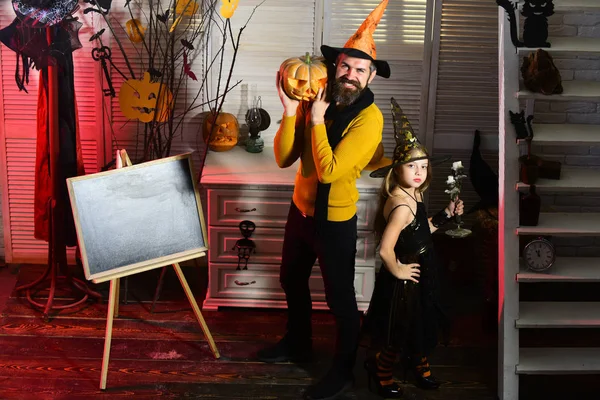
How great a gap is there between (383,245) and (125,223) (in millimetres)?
1183

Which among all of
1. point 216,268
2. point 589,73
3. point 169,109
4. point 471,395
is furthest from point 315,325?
point 589,73

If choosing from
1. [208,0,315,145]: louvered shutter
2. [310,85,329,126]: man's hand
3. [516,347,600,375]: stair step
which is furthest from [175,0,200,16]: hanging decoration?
[516,347,600,375]: stair step

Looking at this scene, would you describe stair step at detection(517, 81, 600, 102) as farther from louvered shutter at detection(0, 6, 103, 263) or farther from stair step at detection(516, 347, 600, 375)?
louvered shutter at detection(0, 6, 103, 263)

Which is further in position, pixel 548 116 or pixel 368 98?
pixel 548 116

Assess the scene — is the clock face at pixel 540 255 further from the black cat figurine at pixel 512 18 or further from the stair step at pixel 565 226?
the black cat figurine at pixel 512 18

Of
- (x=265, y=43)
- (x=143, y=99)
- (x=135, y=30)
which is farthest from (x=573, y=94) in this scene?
(x=135, y=30)

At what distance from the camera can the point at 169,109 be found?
4480mm

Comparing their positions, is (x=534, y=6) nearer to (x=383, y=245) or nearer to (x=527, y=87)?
(x=527, y=87)

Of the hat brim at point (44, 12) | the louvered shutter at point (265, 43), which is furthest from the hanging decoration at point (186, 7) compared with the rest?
the hat brim at point (44, 12)

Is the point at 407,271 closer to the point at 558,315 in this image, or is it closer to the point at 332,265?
the point at 332,265

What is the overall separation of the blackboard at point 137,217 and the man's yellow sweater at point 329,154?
0.57 metres

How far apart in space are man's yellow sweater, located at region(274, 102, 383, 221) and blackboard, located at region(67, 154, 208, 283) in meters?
0.57

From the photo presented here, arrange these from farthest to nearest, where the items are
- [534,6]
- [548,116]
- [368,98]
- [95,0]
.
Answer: [548,116] < [95,0] < [534,6] < [368,98]

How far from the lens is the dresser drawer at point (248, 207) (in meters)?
4.34
